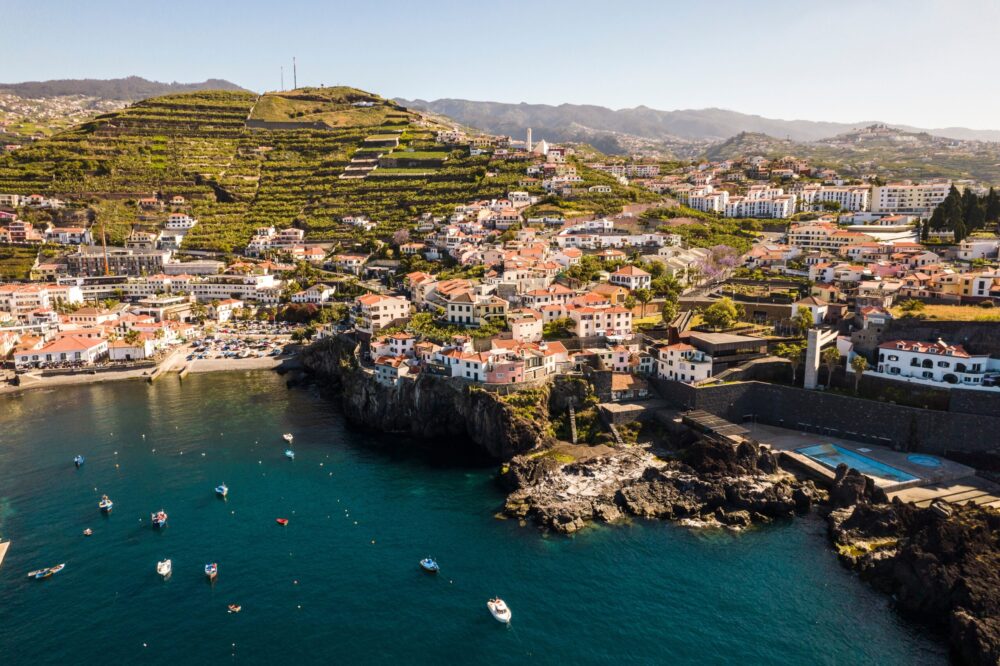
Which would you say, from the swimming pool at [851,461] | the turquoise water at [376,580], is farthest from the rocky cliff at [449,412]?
the swimming pool at [851,461]

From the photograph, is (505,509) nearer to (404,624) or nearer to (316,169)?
(404,624)

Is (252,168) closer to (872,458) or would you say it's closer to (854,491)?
(872,458)

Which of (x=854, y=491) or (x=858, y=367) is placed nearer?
(x=854, y=491)

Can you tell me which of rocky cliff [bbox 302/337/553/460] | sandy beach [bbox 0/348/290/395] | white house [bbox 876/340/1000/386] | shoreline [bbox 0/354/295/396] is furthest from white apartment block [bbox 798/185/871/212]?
sandy beach [bbox 0/348/290/395]

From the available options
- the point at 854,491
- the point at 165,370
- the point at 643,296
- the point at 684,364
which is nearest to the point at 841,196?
the point at 643,296

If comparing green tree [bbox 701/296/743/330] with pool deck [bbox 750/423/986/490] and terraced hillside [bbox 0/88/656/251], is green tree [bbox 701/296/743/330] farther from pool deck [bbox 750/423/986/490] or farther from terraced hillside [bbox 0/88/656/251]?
terraced hillside [bbox 0/88/656/251]

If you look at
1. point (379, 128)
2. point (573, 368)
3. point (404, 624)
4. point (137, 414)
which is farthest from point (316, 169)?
point (404, 624)
